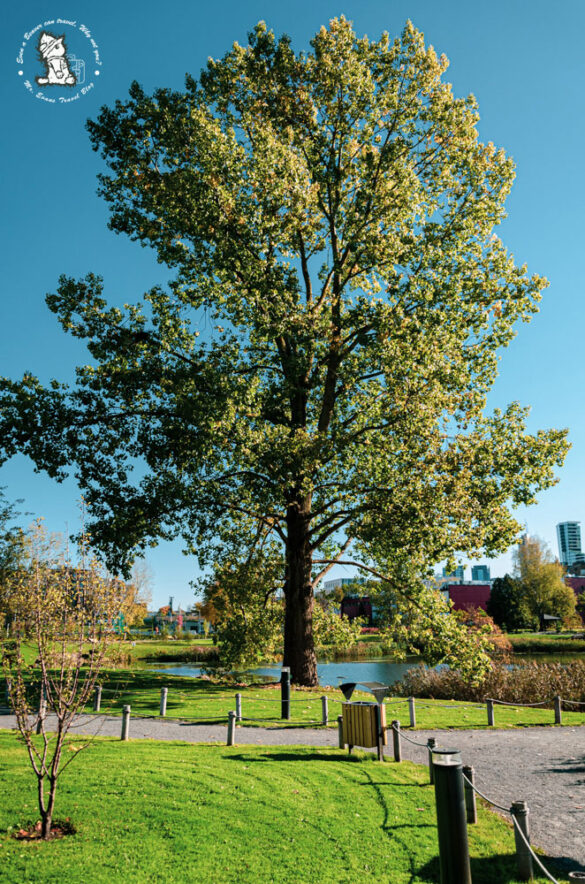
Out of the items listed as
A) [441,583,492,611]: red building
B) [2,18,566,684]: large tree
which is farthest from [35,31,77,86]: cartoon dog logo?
[441,583,492,611]: red building

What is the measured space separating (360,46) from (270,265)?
765cm

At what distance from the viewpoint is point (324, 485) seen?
2142 cm

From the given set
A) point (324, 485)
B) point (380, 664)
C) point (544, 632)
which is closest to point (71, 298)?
point (324, 485)

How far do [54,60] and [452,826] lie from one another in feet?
64.9

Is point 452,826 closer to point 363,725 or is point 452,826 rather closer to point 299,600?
point 363,725

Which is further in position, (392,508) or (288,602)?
(288,602)

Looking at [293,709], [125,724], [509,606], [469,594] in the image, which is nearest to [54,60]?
[125,724]

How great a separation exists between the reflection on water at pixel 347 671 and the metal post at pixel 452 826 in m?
22.1

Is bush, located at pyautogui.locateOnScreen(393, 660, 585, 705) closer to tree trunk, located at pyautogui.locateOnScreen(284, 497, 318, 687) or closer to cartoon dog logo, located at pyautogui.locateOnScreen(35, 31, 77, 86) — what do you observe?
tree trunk, located at pyautogui.locateOnScreen(284, 497, 318, 687)

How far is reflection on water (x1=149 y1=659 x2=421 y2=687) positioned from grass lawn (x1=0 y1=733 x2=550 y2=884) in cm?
1752

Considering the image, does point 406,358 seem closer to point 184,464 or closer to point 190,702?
point 184,464

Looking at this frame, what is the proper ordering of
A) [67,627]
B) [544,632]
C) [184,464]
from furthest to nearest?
[544,632] → [184,464] → [67,627]

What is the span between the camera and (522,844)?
6.77m

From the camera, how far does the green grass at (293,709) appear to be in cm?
1706
